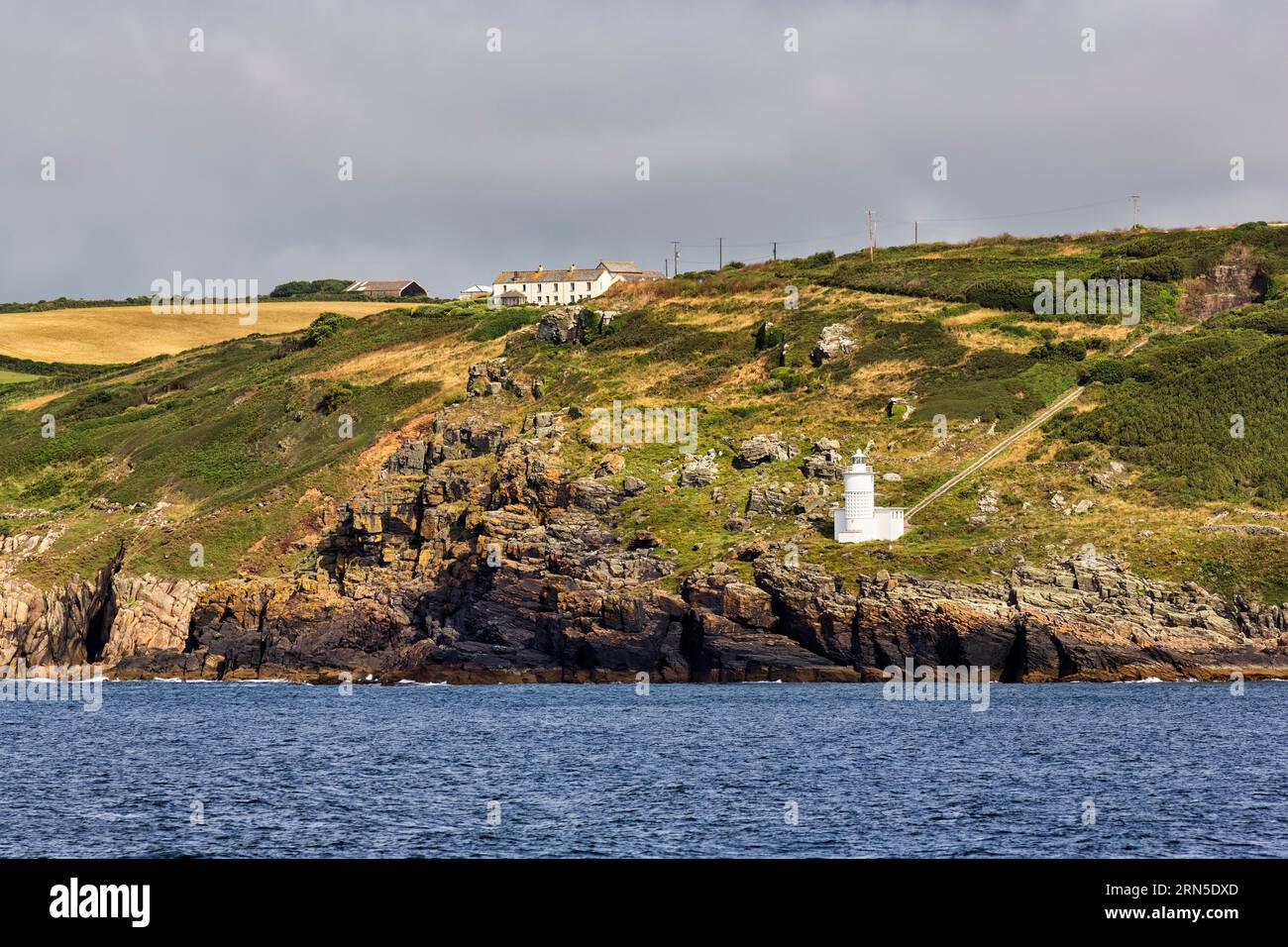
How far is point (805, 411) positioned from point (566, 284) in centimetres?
7982

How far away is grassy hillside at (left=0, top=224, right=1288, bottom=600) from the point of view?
9188 centimetres

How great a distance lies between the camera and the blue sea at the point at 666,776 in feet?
120

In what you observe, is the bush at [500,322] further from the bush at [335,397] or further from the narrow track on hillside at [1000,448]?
the narrow track on hillside at [1000,448]

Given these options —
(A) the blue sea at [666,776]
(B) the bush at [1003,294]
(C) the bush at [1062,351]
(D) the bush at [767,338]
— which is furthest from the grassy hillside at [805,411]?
(A) the blue sea at [666,776]

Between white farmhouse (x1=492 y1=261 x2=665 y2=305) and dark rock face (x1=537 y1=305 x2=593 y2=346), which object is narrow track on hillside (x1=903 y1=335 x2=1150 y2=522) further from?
white farmhouse (x1=492 y1=261 x2=665 y2=305)

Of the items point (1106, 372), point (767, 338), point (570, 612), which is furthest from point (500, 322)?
point (570, 612)

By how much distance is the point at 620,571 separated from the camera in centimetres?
8800

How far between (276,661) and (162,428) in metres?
61.7

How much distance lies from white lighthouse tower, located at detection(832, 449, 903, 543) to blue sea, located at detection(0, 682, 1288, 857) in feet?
57.1

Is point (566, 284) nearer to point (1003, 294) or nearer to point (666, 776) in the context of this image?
point (1003, 294)

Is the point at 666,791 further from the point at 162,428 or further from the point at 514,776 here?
the point at 162,428

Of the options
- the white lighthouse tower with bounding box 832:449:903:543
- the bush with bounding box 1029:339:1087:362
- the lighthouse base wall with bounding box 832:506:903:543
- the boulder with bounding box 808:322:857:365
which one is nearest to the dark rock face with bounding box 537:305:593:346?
the boulder with bounding box 808:322:857:365

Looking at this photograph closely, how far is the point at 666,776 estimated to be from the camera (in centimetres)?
4722

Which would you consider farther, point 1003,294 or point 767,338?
point 1003,294
